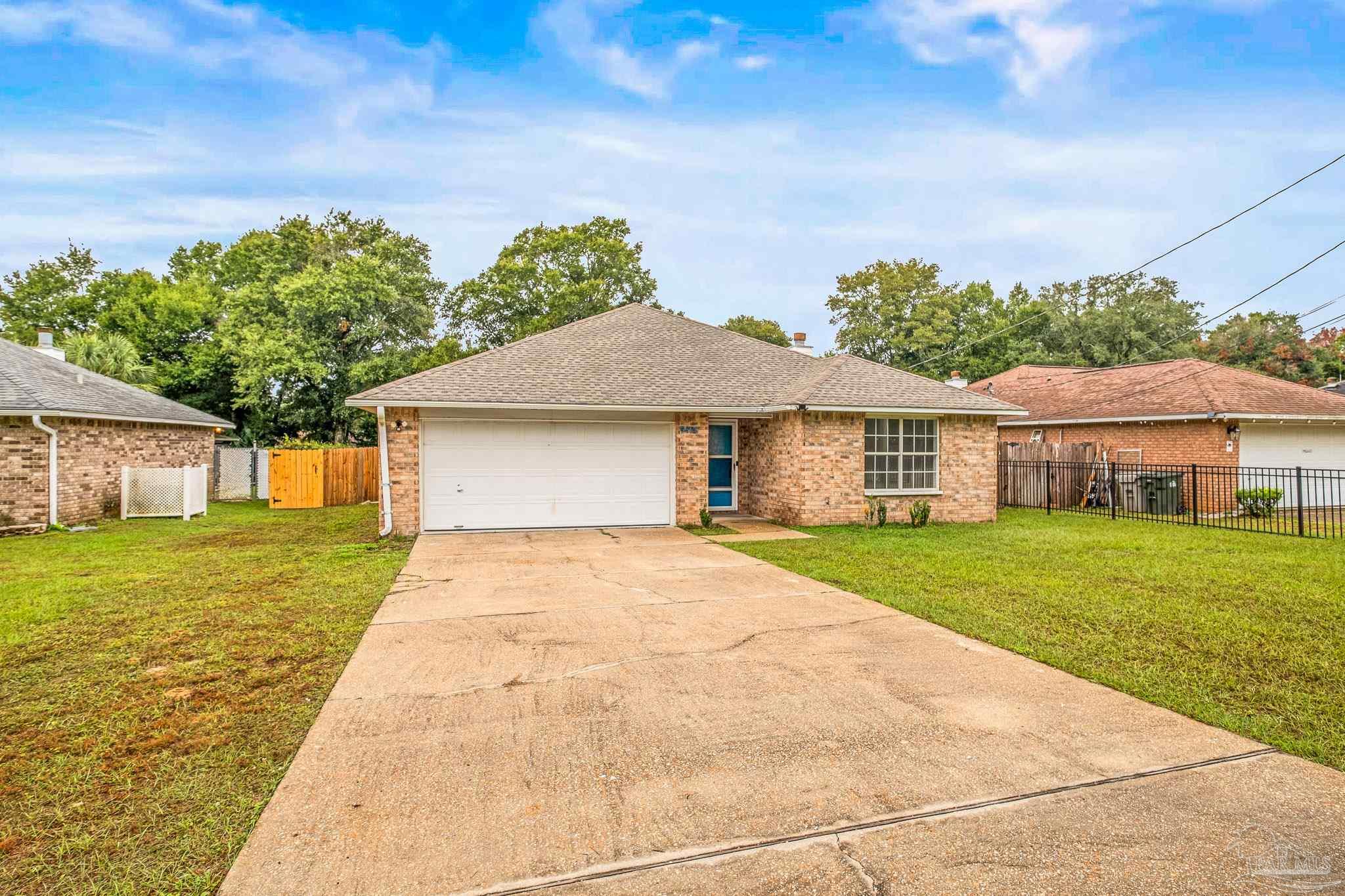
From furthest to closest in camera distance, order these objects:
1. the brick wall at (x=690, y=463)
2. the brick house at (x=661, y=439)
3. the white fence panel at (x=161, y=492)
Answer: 1. the white fence panel at (x=161, y=492)
2. the brick wall at (x=690, y=463)
3. the brick house at (x=661, y=439)

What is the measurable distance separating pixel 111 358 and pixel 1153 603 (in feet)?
94.9

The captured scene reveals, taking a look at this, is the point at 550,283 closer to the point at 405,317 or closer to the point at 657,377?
the point at 405,317

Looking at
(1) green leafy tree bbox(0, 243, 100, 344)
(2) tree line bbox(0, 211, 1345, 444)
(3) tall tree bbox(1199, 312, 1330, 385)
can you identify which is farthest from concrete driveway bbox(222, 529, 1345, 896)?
(1) green leafy tree bbox(0, 243, 100, 344)

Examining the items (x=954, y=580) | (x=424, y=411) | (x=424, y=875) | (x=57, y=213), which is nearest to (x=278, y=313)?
(x=57, y=213)

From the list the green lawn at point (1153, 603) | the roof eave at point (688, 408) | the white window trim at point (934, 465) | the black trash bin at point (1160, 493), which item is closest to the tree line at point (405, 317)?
the black trash bin at point (1160, 493)

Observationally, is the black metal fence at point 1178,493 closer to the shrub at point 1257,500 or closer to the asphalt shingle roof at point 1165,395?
Answer: the shrub at point 1257,500

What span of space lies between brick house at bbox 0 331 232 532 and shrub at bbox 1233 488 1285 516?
950 inches

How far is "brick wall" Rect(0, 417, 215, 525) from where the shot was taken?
12672 mm

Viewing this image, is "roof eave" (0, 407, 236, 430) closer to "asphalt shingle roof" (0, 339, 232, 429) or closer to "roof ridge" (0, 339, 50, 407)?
"asphalt shingle roof" (0, 339, 232, 429)

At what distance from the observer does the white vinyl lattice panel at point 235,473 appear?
2084 centimetres

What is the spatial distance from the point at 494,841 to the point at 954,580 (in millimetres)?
6540

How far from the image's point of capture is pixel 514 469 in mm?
12445

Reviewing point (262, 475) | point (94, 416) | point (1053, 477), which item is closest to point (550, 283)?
point (262, 475)

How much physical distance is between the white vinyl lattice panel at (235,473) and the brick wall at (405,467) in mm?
12107
